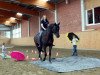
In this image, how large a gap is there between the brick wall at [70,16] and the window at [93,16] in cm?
124

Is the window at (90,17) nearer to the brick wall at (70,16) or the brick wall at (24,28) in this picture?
the brick wall at (70,16)

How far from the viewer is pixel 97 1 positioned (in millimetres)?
20391

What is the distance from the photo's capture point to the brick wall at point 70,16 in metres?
23.5

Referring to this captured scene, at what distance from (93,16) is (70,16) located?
4.29 meters

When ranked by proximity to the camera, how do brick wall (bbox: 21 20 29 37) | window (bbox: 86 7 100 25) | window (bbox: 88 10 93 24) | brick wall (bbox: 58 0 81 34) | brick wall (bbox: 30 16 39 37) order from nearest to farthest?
window (bbox: 86 7 100 25)
window (bbox: 88 10 93 24)
brick wall (bbox: 58 0 81 34)
brick wall (bbox: 30 16 39 37)
brick wall (bbox: 21 20 29 37)

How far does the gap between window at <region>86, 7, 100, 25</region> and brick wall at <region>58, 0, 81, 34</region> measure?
4.06 ft

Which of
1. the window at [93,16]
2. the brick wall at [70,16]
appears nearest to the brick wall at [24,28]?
the brick wall at [70,16]

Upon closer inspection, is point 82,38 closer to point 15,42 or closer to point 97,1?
point 97,1

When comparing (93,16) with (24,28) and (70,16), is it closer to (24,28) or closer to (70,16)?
(70,16)

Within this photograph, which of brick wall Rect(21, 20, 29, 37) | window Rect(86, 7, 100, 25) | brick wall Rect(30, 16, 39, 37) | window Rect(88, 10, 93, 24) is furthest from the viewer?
brick wall Rect(21, 20, 29, 37)

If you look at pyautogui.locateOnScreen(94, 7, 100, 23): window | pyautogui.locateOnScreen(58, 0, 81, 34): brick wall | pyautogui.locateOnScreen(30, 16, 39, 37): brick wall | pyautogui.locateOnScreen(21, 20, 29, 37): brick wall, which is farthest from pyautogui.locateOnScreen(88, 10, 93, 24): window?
pyautogui.locateOnScreen(21, 20, 29, 37): brick wall

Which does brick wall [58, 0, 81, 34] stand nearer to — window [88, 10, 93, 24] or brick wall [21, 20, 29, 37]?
window [88, 10, 93, 24]

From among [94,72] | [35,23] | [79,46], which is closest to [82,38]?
[79,46]

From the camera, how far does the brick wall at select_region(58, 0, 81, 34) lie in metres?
23.5
